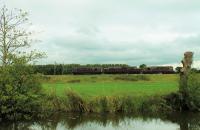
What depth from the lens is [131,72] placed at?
82.9 metres

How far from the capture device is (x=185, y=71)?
41.6 m

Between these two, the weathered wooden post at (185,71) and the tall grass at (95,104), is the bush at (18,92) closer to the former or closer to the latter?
the tall grass at (95,104)

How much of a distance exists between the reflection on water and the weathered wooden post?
11.9 ft

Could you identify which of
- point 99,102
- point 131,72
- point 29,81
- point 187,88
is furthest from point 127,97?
point 131,72

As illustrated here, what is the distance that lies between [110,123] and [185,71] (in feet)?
38.2

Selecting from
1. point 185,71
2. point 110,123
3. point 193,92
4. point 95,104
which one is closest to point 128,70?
point 185,71

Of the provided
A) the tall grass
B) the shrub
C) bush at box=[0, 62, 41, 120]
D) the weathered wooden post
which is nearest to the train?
the weathered wooden post

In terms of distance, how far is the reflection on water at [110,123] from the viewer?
101 ft

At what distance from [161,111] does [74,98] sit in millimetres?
7213

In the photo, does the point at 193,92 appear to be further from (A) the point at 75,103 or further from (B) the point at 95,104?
(A) the point at 75,103

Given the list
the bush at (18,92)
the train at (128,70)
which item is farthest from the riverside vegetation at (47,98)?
the train at (128,70)

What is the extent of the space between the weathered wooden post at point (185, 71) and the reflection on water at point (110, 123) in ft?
11.9

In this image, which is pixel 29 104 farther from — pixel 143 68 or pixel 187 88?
pixel 143 68

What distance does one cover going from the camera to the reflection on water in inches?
1210
